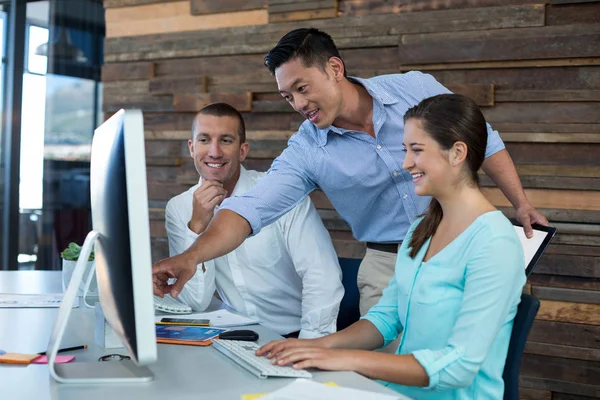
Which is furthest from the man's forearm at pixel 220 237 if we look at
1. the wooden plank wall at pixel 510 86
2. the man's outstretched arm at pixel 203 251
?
the wooden plank wall at pixel 510 86

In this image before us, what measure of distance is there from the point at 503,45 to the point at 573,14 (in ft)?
0.99

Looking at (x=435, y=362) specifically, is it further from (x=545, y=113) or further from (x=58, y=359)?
(x=545, y=113)

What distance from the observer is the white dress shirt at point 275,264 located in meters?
2.56

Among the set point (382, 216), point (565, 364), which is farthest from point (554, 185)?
point (382, 216)

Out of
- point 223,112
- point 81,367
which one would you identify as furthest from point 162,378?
point 223,112

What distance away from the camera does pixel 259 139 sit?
3701mm

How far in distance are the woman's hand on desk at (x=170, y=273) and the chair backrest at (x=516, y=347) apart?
799 millimetres

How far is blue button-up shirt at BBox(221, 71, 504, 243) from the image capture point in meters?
2.41

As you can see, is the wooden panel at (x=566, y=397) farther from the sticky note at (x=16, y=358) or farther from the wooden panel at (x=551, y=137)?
the sticky note at (x=16, y=358)

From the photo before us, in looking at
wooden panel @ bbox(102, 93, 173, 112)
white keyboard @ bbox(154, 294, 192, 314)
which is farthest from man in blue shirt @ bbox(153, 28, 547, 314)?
wooden panel @ bbox(102, 93, 173, 112)

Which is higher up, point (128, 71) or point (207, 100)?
point (128, 71)

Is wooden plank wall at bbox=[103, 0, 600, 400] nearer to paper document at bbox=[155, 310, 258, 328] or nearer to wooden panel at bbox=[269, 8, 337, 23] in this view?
wooden panel at bbox=[269, 8, 337, 23]

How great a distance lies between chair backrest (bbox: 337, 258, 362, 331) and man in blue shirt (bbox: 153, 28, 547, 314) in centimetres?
3

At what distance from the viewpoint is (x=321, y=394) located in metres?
1.31
